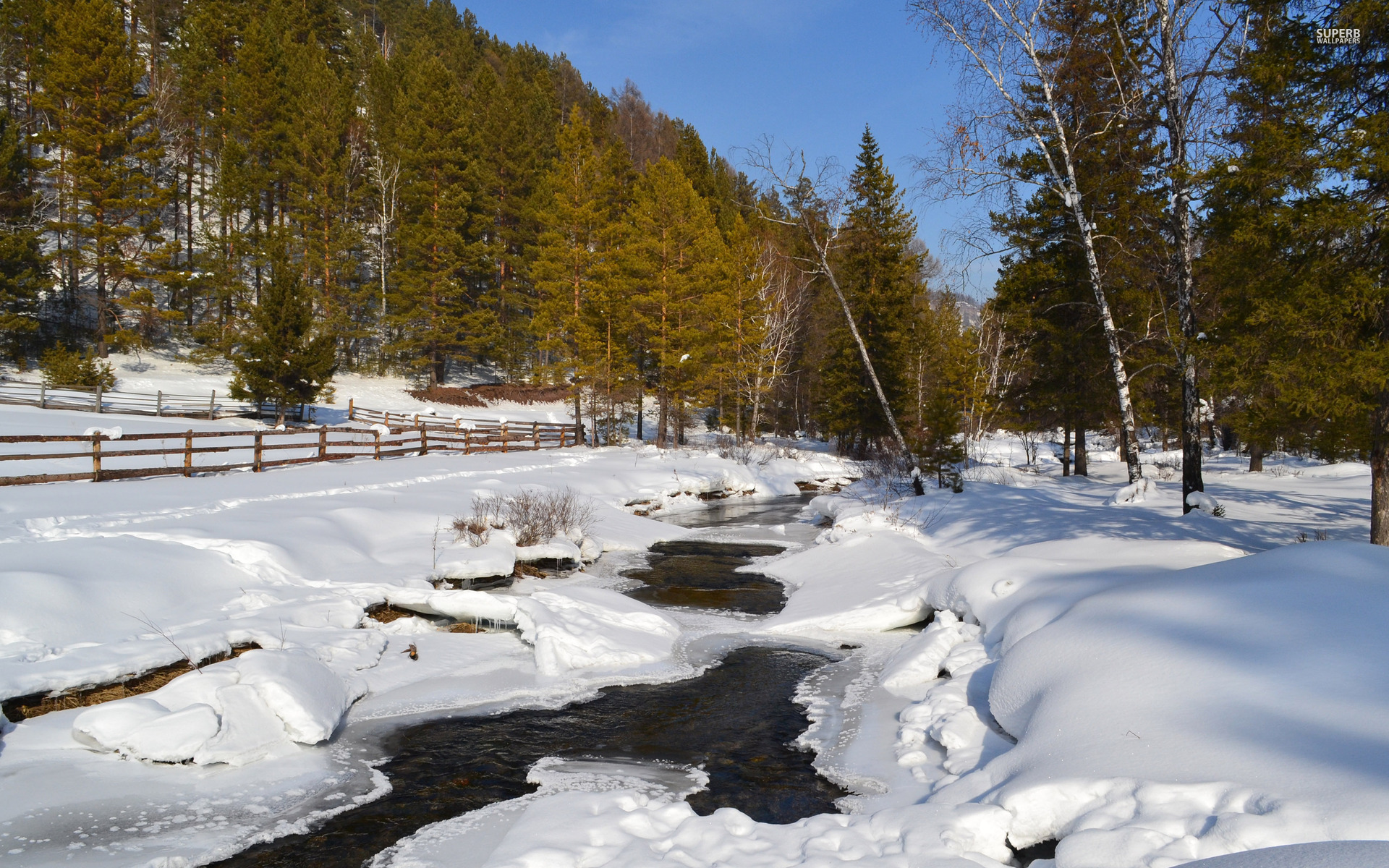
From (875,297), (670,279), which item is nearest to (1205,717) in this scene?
(875,297)

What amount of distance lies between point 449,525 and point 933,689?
933 centimetres

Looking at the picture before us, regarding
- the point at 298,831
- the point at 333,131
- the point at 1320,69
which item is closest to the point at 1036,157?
the point at 1320,69

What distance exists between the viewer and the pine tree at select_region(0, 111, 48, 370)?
98.5 feet

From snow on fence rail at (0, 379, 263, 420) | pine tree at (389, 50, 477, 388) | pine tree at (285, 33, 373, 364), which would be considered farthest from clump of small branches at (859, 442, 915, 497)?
pine tree at (285, 33, 373, 364)

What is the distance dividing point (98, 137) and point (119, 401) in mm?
12528

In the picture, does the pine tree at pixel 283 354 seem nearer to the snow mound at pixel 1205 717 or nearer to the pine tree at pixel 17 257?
the pine tree at pixel 17 257

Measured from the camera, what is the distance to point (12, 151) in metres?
30.9

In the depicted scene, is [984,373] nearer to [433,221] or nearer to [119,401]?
[433,221]

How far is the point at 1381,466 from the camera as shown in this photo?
9039 mm

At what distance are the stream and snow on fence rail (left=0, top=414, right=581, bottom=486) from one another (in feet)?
36.7

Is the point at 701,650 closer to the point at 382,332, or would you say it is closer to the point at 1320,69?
the point at 1320,69

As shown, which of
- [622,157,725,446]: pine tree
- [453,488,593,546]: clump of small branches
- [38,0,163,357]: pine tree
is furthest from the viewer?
[622,157,725,446]: pine tree

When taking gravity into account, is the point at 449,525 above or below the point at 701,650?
above

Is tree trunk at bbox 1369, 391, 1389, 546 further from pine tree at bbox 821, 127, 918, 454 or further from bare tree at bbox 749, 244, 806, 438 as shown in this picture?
bare tree at bbox 749, 244, 806, 438
